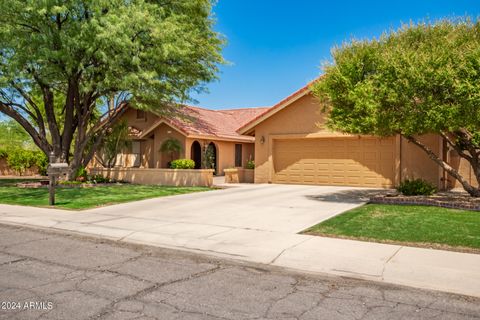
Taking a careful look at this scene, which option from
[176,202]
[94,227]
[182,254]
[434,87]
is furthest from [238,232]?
[434,87]

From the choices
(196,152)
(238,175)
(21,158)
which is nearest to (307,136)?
(238,175)

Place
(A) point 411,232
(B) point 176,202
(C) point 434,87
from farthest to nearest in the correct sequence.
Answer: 1. (B) point 176,202
2. (C) point 434,87
3. (A) point 411,232

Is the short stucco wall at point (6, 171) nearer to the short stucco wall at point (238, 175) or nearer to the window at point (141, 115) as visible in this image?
the window at point (141, 115)

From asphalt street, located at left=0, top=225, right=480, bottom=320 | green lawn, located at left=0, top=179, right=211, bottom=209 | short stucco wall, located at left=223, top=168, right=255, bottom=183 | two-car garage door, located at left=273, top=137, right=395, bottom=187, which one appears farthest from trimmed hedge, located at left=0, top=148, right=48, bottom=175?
asphalt street, located at left=0, top=225, right=480, bottom=320

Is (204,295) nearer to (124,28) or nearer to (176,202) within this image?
(176,202)

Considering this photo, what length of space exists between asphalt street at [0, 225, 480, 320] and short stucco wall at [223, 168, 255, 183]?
15.1 metres

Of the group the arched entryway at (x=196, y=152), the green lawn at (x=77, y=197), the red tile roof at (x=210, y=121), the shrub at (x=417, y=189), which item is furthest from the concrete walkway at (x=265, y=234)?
the arched entryway at (x=196, y=152)

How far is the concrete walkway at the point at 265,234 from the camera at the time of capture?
5789mm

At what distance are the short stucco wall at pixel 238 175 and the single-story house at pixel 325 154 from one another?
1160 millimetres

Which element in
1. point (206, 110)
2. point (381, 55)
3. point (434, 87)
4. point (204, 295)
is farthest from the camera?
point (206, 110)

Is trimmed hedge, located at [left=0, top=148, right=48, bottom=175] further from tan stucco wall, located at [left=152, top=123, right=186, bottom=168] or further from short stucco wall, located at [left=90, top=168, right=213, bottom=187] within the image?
tan stucco wall, located at [left=152, top=123, right=186, bottom=168]

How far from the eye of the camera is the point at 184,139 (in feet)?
79.2

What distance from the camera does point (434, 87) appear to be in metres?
11.1

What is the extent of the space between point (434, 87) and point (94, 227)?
979cm
